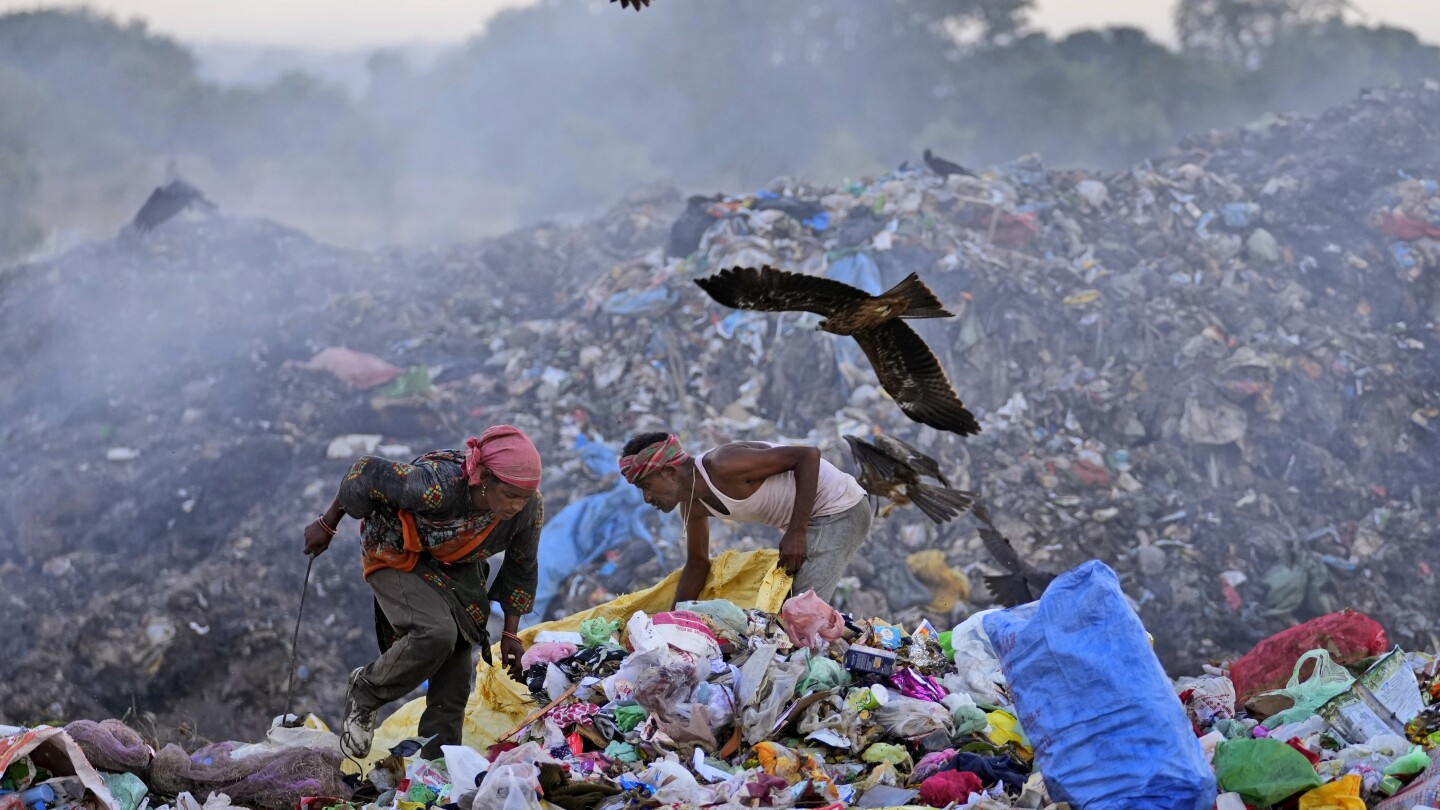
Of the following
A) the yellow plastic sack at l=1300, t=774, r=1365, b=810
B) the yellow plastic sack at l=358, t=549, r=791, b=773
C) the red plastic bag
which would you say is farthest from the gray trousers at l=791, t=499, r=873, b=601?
the yellow plastic sack at l=1300, t=774, r=1365, b=810

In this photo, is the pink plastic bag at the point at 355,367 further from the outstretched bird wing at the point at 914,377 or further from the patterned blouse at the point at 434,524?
the patterned blouse at the point at 434,524

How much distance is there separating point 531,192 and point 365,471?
764 inches

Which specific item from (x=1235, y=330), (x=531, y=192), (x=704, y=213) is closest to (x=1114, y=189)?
(x=1235, y=330)

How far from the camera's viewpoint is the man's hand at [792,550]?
3.91 m

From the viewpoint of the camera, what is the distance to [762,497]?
155 inches

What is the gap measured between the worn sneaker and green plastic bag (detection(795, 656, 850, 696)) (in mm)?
1205

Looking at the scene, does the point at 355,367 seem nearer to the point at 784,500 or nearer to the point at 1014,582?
the point at 1014,582

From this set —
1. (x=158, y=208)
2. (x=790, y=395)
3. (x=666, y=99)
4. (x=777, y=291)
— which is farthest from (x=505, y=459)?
(x=666, y=99)

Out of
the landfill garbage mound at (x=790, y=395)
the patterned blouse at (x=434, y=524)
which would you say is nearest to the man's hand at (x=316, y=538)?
the patterned blouse at (x=434, y=524)

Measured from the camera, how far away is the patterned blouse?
318 cm

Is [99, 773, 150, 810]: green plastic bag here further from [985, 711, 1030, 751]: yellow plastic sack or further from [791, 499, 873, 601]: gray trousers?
[985, 711, 1030, 751]: yellow plastic sack

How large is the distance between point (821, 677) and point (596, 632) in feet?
2.75

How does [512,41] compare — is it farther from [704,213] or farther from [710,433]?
[710,433]

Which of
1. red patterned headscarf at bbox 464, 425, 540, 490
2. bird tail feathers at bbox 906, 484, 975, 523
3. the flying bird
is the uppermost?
the flying bird
